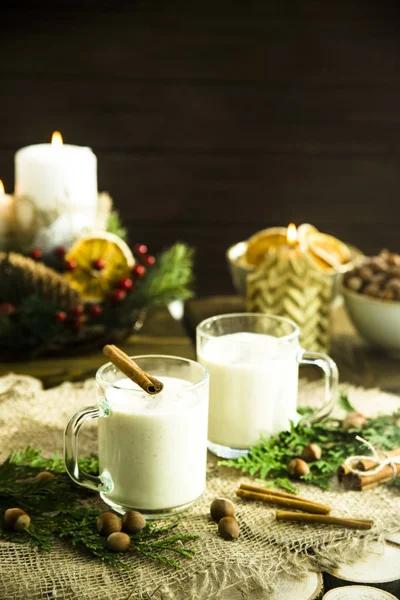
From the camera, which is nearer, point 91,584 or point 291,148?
point 91,584

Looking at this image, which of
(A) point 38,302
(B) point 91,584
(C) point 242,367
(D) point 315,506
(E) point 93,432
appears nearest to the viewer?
(B) point 91,584

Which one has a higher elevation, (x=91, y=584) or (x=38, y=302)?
(x=38, y=302)

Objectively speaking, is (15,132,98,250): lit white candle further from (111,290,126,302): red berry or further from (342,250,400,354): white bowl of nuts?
(342,250,400,354): white bowl of nuts

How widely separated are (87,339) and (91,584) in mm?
850

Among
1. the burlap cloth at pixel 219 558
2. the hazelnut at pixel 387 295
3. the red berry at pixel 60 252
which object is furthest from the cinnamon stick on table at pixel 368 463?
the red berry at pixel 60 252

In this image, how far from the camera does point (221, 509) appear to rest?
43.6 inches

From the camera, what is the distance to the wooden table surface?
169cm

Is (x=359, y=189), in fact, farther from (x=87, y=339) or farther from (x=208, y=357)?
(x=208, y=357)

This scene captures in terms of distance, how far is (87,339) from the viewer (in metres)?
1.77

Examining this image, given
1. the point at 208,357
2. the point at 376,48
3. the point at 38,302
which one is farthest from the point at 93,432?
the point at 376,48

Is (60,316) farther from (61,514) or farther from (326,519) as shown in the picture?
(326,519)

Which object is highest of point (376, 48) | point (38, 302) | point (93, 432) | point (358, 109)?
point (376, 48)

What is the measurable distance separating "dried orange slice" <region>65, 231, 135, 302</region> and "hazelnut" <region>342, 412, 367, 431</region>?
2.06 feet

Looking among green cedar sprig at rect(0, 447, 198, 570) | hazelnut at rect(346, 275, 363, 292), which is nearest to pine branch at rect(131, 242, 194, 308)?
hazelnut at rect(346, 275, 363, 292)
